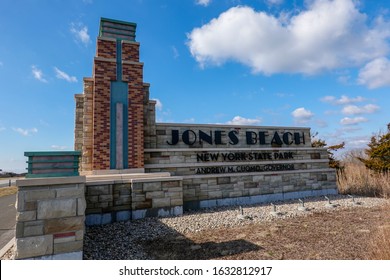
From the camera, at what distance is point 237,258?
4641mm

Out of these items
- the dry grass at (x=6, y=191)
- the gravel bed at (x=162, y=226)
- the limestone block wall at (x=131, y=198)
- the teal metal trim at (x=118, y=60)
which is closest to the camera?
the gravel bed at (x=162, y=226)

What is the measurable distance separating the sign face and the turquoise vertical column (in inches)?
83.0

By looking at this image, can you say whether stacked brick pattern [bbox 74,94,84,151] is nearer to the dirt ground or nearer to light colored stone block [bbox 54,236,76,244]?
the dirt ground

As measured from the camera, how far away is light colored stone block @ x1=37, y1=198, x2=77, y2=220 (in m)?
4.30

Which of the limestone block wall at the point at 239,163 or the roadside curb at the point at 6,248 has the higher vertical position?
the limestone block wall at the point at 239,163

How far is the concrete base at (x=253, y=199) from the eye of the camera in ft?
33.6

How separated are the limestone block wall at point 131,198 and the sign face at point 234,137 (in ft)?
9.09

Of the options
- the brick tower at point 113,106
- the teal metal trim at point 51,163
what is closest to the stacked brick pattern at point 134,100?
the brick tower at point 113,106

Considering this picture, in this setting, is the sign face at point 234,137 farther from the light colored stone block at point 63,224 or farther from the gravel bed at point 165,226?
the light colored stone block at point 63,224

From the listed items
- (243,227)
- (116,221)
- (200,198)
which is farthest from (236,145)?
(116,221)

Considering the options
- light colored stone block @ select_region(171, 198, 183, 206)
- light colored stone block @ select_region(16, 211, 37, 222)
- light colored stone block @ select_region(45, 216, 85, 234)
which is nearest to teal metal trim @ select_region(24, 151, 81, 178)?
light colored stone block @ select_region(16, 211, 37, 222)

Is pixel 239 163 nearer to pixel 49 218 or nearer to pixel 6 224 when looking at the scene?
pixel 49 218

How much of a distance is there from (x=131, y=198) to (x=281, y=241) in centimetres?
513

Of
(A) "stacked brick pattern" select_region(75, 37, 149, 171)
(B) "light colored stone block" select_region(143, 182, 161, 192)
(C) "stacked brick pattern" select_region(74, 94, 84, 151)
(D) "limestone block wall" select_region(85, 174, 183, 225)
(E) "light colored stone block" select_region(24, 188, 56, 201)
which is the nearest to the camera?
(E) "light colored stone block" select_region(24, 188, 56, 201)
